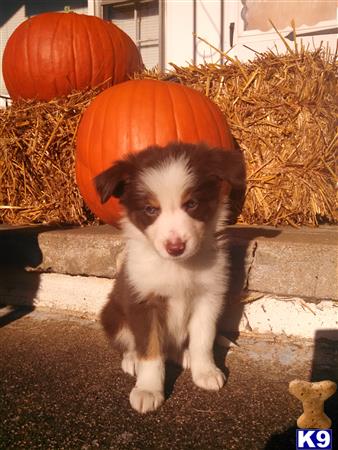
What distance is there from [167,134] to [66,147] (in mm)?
1168

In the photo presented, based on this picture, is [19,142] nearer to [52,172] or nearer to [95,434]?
[52,172]

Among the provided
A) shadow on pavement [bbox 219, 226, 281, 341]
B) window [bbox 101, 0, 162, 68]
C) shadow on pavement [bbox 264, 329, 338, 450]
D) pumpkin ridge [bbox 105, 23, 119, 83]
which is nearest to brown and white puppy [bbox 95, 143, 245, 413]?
shadow on pavement [bbox 219, 226, 281, 341]

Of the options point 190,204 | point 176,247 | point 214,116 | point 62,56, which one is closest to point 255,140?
point 214,116

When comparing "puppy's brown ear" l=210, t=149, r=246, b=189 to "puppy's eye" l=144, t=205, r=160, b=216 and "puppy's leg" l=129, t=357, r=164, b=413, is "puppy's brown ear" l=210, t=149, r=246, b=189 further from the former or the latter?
"puppy's leg" l=129, t=357, r=164, b=413

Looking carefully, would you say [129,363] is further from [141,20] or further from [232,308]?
[141,20]

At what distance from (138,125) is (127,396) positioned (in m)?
2.11

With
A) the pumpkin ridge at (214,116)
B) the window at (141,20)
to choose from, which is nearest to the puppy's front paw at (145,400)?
the pumpkin ridge at (214,116)

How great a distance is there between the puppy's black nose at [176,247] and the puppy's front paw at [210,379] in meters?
0.73

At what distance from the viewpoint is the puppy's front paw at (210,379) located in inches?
95.1

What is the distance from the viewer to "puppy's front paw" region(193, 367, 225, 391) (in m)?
2.42

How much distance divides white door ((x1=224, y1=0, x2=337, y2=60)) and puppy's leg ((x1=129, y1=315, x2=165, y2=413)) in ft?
12.7

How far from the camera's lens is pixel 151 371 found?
236cm

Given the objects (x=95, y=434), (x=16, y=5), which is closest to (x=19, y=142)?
(x=95, y=434)

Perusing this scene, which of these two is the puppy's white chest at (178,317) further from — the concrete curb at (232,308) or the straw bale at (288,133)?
the straw bale at (288,133)
